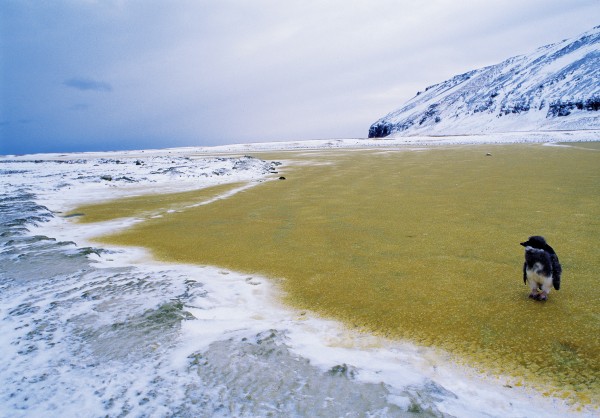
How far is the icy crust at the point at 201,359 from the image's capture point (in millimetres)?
2645

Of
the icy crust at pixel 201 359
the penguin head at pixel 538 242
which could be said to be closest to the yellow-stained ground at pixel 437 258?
the icy crust at pixel 201 359

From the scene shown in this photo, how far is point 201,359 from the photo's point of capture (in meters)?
3.22

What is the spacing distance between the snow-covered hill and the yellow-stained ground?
97.6m

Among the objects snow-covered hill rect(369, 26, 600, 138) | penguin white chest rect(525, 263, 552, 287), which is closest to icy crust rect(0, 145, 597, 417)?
penguin white chest rect(525, 263, 552, 287)

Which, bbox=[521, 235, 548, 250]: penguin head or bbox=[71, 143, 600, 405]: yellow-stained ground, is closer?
bbox=[71, 143, 600, 405]: yellow-stained ground

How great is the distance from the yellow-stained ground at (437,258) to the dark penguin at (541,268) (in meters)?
0.18

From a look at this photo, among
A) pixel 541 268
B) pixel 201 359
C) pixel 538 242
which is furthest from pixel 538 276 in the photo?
pixel 201 359

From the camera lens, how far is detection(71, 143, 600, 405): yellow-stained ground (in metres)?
3.40

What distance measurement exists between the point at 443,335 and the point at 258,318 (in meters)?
2.12

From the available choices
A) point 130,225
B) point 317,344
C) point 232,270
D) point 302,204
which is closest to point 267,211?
point 302,204

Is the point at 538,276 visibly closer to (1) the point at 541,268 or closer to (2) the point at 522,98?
(1) the point at 541,268

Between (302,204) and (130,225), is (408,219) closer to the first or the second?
(302,204)

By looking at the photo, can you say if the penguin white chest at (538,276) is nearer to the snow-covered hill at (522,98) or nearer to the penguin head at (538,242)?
the penguin head at (538,242)

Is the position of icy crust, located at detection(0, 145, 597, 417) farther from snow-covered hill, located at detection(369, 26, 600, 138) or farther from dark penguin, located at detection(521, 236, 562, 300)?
snow-covered hill, located at detection(369, 26, 600, 138)
